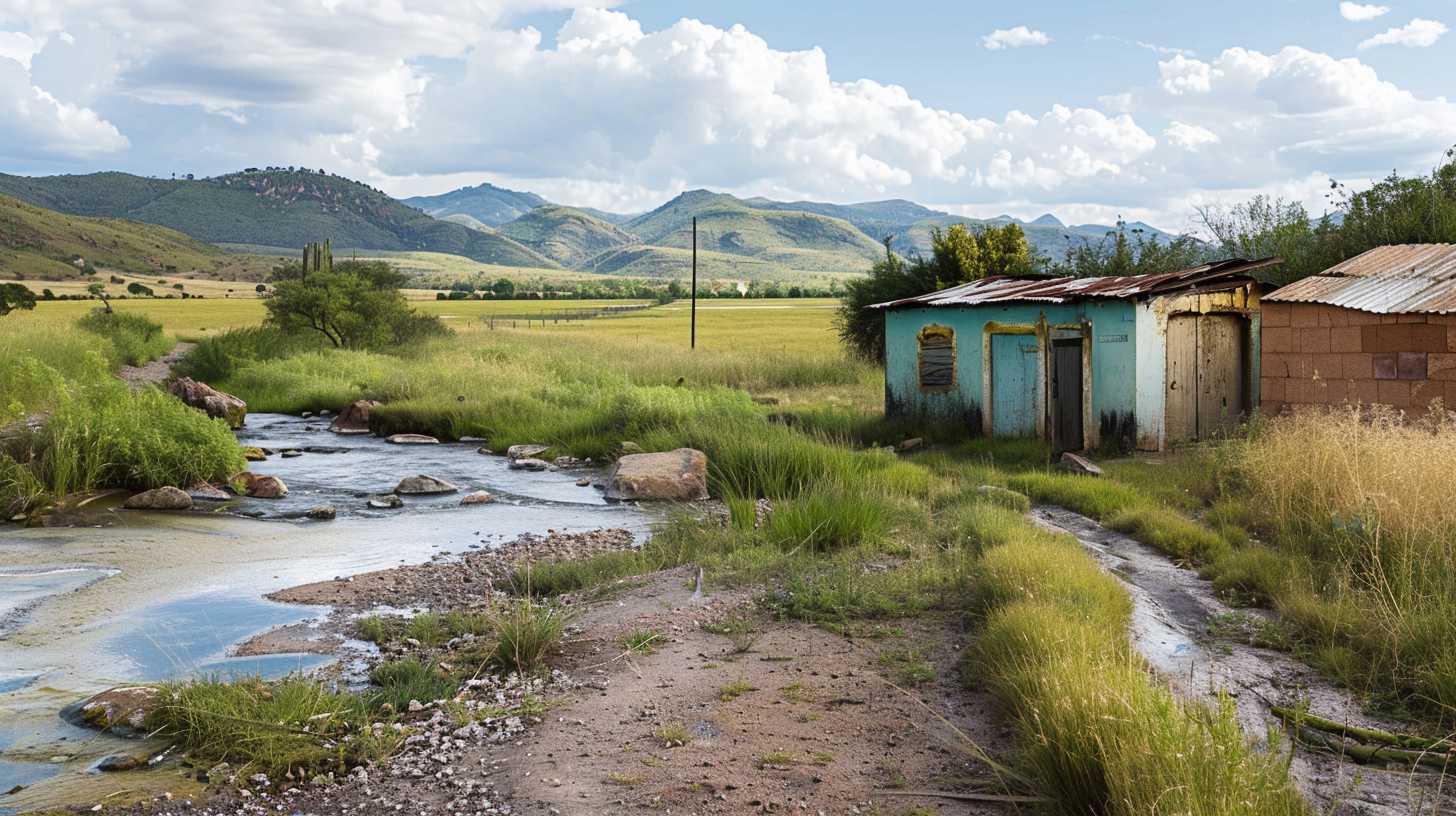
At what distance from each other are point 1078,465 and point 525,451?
10145mm

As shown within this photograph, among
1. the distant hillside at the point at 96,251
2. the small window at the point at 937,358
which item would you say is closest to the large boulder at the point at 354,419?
the small window at the point at 937,358

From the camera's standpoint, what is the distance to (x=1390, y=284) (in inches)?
631

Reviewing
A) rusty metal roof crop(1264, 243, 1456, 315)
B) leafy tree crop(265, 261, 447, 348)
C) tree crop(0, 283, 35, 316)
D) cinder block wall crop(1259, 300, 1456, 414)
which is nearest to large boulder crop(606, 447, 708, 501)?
cinder block wall crop(1259, 300, 1456, 414)

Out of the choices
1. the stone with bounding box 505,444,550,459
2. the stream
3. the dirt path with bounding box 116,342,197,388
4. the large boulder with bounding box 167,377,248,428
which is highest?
the dirt path with bounding box 116,342,197,388

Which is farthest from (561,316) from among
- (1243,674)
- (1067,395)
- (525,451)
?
(1243,674)

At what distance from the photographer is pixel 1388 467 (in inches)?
372

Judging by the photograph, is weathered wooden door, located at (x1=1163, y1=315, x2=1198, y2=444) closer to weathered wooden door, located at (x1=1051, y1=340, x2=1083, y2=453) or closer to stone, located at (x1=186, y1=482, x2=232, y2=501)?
weathered wooden door, located at (x1=1051, y1=340, x2=1083, y2=453)

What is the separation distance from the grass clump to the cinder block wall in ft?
41.6

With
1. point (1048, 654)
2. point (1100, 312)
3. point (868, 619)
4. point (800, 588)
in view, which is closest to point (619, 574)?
point (800, 588)

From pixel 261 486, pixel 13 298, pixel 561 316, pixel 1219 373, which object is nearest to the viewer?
pixel 261 486

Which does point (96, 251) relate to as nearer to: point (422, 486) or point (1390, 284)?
point (422, 486)

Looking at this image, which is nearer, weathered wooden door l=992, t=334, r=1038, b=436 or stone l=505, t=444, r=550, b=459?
weathered wooden door l=992, t=334, r=1038, b=436

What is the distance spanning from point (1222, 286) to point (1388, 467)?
924 cm

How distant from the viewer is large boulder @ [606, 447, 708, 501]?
15.9 metres
